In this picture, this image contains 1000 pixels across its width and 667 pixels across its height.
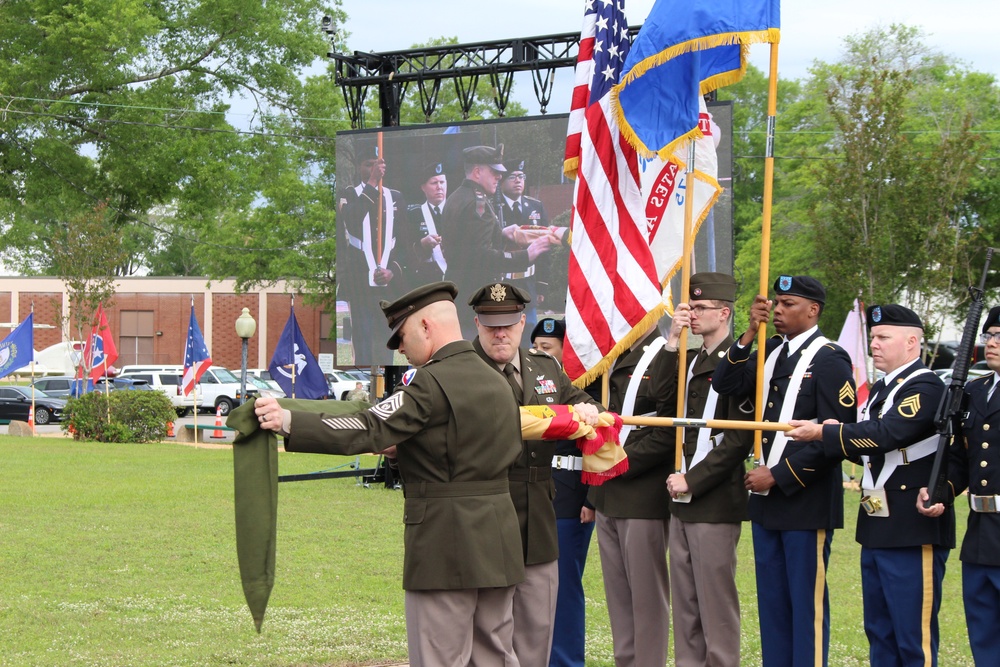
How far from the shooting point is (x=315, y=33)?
19969 mm

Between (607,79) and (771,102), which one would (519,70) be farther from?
(771,102)

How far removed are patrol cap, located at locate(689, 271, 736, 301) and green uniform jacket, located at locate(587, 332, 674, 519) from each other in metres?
0.45

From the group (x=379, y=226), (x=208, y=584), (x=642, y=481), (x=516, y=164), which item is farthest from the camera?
(x=379, y=226)

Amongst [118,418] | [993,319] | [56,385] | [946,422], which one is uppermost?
[993,319]

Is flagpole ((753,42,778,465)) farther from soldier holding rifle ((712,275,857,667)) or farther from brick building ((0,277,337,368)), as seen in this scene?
brick building ((0,277,337,368))

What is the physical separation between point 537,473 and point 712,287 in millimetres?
1343

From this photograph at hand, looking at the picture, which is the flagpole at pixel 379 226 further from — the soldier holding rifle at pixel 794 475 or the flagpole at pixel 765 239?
the soldier holding rifle at pixel 794 475

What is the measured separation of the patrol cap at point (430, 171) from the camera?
50.8ft

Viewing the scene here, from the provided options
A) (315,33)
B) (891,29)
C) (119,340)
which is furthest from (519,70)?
(119,340)

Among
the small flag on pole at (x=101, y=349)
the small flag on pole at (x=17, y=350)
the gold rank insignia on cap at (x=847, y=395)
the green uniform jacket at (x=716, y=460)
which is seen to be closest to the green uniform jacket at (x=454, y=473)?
the green uniform jacket at (x=716, y=460)

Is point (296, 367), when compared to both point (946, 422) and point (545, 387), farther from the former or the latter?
point (946, 422)

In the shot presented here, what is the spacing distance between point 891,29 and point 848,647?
97.3 feet

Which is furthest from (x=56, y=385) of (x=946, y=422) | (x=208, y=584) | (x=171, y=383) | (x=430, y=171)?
(x=946, y=422)

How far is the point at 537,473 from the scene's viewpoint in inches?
209
